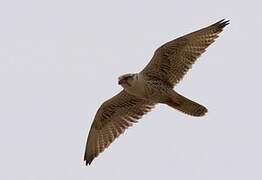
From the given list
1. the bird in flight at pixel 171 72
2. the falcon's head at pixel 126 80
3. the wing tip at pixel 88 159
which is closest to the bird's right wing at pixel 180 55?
the bird in flight at pixel 171 72

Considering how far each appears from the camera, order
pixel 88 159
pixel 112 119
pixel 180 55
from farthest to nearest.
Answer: pixel 112 119
pixel 88 159
pixel 180 55

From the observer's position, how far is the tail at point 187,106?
45.1 feet

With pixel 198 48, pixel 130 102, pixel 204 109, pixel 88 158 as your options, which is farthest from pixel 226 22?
pixel 88 158

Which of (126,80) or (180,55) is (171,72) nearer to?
(180,55)

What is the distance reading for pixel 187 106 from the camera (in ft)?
45.3

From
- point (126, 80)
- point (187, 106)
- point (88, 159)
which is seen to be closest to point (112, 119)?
point (88, 159)

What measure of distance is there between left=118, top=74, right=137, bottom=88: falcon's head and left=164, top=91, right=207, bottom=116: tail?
0.76 meters

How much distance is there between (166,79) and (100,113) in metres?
1.71

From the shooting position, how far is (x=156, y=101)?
14289mm

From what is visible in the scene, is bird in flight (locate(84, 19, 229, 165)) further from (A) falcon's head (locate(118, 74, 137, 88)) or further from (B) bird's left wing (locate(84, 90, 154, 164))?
(B) bird's left wing (locate(84, 90, 154, 164))

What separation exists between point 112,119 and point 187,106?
78.4 inches

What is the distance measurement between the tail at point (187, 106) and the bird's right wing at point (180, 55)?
402 millimetres

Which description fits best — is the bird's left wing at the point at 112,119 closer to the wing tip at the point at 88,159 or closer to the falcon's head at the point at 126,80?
the wing tip at the point at 88,159

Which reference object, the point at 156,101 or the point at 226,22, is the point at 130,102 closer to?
the point at 156,101
